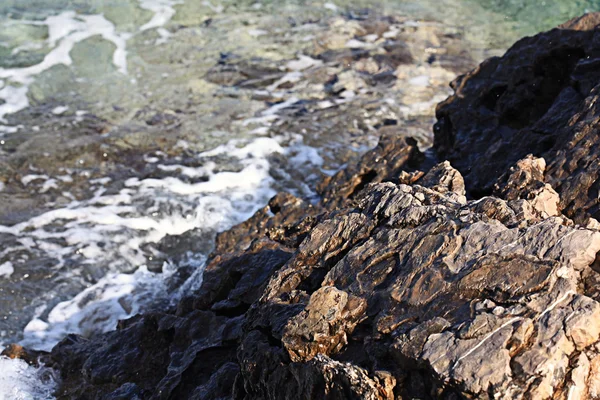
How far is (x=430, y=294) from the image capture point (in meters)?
2.98

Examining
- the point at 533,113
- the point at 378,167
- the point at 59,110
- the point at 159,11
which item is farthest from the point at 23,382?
the point at 159,11

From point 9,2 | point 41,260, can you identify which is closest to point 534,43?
point 41,260

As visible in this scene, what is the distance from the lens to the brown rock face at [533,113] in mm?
4215

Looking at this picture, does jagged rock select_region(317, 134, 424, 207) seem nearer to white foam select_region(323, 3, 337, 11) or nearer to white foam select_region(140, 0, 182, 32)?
white foam select_region(140, 0, 182, 32)

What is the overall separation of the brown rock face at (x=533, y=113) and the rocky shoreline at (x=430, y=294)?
0.6 inches

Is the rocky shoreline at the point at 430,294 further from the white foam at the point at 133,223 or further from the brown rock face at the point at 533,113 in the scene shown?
the white foam at the point at 133,223

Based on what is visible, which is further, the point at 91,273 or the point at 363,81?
the point at 363,81

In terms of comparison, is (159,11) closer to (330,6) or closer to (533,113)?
(330,6)

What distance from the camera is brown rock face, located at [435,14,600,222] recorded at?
4.21m

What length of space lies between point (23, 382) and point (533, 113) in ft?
15.1

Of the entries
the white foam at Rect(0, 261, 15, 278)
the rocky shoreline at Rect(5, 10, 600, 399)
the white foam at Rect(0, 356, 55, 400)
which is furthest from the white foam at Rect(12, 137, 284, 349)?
the rocky shoreline at Rect(5, 10, 600, 399)

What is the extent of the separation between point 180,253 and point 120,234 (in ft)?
2.69

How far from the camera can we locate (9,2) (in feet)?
48.0

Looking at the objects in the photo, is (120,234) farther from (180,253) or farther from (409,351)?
(409,351)
